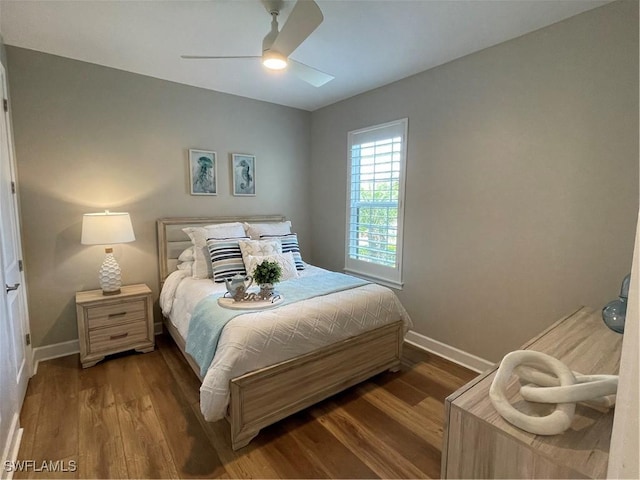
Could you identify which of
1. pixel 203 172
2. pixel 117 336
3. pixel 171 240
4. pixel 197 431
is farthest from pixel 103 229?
pixel 197 431

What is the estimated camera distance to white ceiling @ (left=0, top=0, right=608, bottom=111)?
1.98m

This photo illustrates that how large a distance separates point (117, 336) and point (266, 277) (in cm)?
161

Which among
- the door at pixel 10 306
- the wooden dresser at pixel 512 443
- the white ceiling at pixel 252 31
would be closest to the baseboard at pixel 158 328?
the door at pixel 10 306

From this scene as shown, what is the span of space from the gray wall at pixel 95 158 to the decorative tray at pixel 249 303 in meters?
1.53

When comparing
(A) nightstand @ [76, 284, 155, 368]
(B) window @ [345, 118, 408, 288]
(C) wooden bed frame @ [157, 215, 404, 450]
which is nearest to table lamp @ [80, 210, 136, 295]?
(A) nightstand @ [76, 284, 155, 368]

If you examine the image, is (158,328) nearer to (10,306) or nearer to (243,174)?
(10,306)

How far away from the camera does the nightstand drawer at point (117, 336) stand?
8.75ft

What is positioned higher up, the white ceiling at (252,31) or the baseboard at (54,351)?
the white ceiling at (252,31)

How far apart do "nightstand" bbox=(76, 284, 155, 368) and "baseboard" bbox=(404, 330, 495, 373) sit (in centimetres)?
256

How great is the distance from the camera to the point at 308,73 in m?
2.33

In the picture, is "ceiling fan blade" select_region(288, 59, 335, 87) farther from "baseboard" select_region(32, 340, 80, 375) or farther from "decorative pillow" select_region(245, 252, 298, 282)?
"baseboard" select_region(32, 340, 80, 375)

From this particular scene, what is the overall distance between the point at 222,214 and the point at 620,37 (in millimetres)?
3564

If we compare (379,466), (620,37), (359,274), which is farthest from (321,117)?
(379,466)

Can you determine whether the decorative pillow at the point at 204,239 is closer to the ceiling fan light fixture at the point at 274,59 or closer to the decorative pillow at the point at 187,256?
the decorative pillow at the point at 187,256
